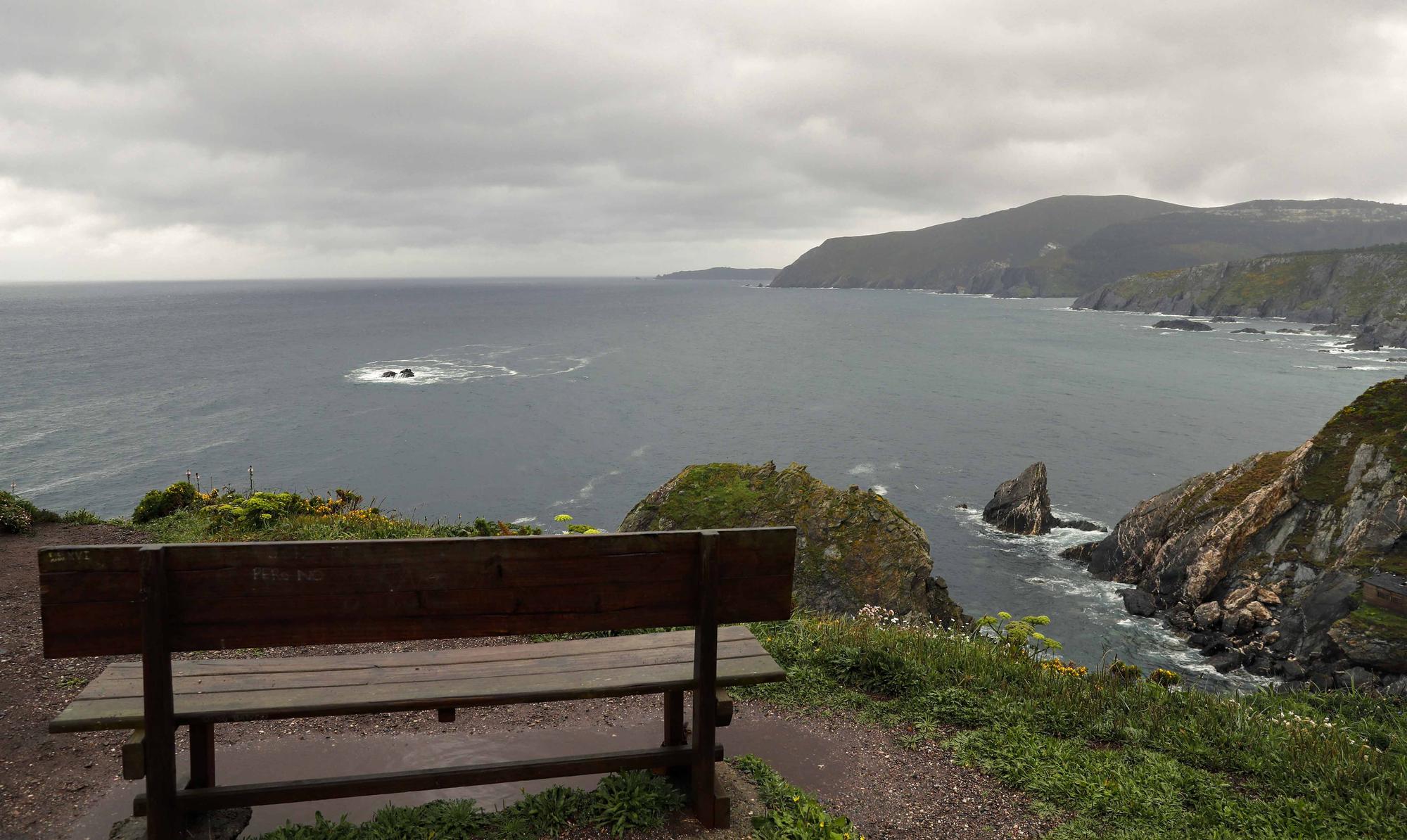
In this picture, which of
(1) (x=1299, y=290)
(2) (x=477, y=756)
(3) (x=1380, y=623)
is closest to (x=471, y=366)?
(3) (x=1380, y=623)

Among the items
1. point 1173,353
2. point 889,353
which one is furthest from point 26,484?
point 1173,353

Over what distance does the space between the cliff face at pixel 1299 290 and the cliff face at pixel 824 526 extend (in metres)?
131

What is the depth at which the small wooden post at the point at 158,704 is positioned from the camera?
3.81 metres

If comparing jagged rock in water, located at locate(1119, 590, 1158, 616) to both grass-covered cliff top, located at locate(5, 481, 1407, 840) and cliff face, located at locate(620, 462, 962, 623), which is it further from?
grass-covered cliff top, located at locate(5, 481, 1407, 840)

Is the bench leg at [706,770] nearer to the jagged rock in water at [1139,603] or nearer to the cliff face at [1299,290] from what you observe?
the jagged rock in water at [1139,603]

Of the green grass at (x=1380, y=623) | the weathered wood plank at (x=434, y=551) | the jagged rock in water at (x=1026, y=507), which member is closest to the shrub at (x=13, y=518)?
the weathered wood plank at (x=434, y=551)

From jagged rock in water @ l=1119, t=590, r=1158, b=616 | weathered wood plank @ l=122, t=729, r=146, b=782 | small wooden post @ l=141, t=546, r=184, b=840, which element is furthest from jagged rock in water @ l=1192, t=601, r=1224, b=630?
weathered wood plank @ l=122, t=729, r=146, b=782

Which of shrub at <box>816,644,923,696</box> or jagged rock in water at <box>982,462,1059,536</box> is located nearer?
shrub at <box>816,644,923,696</box>

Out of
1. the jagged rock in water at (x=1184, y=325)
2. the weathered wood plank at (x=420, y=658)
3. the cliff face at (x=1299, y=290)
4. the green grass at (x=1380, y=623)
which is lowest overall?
the green grass at (x=1380, y=623)

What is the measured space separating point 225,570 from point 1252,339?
14233 cm

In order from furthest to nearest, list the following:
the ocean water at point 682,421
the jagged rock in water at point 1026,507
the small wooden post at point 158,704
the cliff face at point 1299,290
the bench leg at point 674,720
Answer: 1. the cliff face at point 1299,290
2. the ocean water at point 682,421
3. the jagged rock in water at point 1026,507
4. the bench leg at point 674,720
5. the small wooden post at point 158,704

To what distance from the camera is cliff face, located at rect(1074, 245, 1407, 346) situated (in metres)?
131

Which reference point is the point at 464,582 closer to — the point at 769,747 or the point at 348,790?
the point at 348,790

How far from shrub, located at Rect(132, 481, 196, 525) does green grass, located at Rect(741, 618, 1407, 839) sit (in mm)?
13921
